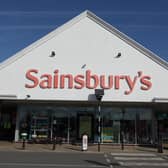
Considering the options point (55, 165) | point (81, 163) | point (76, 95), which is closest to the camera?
point (55, 165)

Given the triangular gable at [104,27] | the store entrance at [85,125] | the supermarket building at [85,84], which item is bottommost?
the store entrance at [85,125]

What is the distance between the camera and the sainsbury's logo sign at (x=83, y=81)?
77.4 feet

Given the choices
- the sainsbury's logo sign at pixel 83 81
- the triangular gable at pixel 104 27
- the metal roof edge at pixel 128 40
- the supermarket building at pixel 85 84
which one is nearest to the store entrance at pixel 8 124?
the supermarket building at pixel 85 84

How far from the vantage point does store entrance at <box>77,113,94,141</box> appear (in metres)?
26.0

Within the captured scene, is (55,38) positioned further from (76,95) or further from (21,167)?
(21,167)

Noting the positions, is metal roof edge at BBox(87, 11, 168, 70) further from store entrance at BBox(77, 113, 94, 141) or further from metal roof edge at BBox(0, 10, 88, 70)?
store entrance at BBox(77, 113, 94, 141)

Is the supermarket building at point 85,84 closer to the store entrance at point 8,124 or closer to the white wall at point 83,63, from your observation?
the white wall at point 83,63

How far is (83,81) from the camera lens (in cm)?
2362

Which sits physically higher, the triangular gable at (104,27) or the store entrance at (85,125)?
the triangular gable at (104,27)

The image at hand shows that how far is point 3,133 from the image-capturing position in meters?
28.4

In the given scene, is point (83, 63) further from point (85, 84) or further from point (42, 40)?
point (42, 40)

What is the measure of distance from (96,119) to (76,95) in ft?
11.4

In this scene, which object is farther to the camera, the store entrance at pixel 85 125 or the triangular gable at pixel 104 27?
the store entrance at pixel 85 125

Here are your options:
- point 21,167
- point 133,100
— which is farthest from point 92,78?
point 21,167
